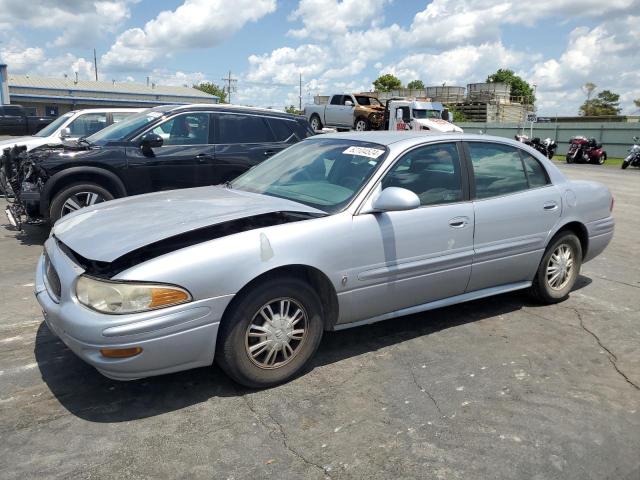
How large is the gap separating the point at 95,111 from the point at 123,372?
29.5 feet

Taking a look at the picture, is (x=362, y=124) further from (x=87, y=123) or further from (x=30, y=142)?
(x=30, y=142)

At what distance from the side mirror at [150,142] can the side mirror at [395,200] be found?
14.2 ft

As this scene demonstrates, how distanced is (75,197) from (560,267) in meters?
5.61

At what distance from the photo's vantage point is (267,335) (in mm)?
3398

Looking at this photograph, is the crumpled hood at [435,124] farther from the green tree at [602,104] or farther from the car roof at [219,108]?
the green tree at [602,104]

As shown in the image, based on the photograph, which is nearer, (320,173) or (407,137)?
(320,173)

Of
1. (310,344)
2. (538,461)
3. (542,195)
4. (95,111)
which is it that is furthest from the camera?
(95,111)

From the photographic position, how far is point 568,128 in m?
37.7

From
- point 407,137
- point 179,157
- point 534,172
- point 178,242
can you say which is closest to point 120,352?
point 178,242

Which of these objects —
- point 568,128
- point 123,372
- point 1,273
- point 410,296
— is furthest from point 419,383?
point 568,128

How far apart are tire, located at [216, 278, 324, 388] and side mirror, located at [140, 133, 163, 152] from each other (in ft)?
14.6

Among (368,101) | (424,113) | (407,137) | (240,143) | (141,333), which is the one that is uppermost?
(368,101)

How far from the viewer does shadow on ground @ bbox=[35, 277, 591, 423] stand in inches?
127

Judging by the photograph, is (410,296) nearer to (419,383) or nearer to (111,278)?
(419,383)
